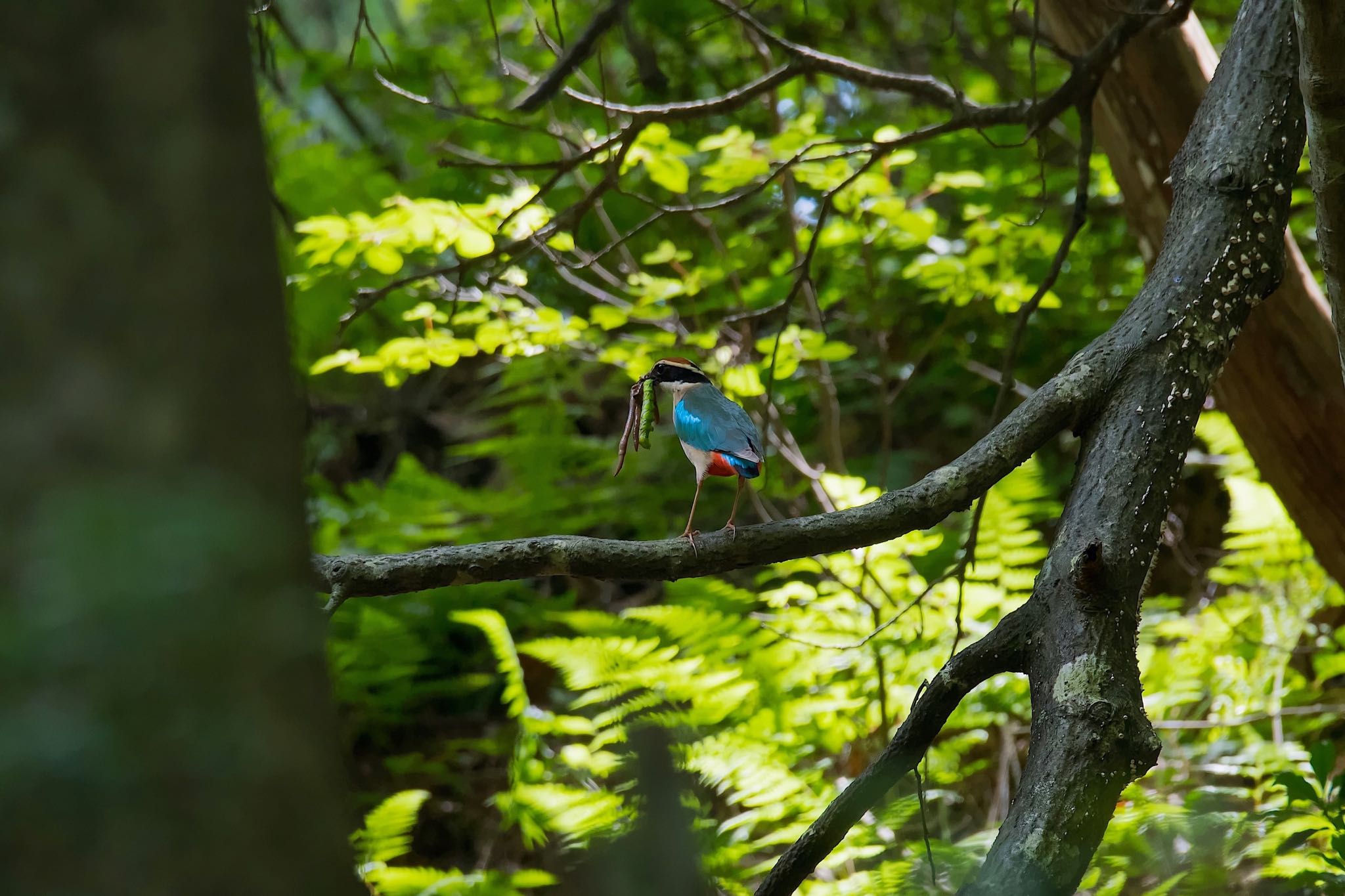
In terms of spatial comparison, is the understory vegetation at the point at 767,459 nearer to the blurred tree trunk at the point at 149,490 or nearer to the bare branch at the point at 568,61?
the bare branch at the point at 568,61

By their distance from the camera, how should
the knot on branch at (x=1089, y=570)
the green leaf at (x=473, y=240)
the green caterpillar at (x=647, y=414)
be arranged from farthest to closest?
1. the green leaf at (x=473, y=240)
2. the green caterpillar at (x=647, y=414)
3. the knot on branch at (x=1089, y=570)

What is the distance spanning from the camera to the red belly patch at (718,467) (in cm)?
230

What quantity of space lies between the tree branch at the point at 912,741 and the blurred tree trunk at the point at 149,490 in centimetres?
124

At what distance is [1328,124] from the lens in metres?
1.90

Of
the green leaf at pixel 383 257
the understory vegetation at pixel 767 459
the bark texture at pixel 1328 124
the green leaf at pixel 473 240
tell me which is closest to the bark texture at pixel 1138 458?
the bark texture at pixel 1328 124

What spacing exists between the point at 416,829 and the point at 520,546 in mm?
4104

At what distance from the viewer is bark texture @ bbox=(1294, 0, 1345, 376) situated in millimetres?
1770

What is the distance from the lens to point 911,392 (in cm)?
636

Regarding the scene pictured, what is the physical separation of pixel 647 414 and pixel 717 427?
18cm

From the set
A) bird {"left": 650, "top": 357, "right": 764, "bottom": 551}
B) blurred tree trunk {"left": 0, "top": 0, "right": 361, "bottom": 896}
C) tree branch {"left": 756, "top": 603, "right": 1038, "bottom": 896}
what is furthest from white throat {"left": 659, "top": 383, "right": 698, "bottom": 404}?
blurred tree trunk {"left": 0, "top": 0, "right": 361, "bottom": 896}

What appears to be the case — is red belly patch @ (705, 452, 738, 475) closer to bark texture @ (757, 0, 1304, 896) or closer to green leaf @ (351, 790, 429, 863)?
bark texture @ (757, 0, 1304, 896)

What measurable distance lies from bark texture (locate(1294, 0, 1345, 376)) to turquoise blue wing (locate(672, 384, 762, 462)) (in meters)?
1.24

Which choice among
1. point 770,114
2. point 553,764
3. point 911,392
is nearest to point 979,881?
point 553,764

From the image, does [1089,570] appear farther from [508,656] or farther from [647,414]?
[508,656]
